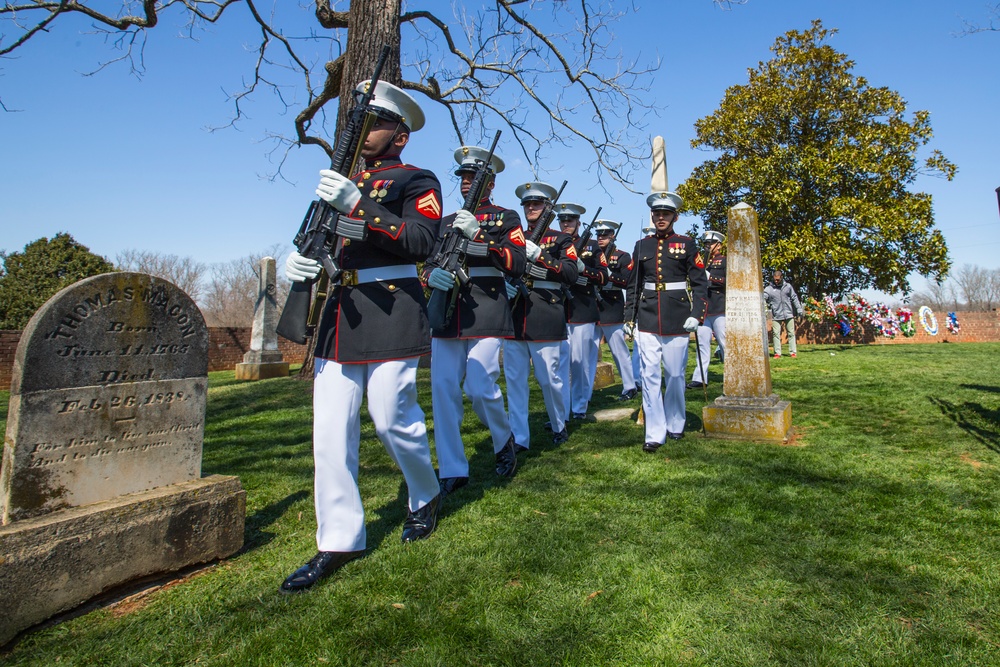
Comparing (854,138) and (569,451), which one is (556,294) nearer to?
(569,451)

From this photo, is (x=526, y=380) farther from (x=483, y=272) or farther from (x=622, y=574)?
(x=622, y=574)

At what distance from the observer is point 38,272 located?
61.4ft

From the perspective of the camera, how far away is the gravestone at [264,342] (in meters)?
15.1

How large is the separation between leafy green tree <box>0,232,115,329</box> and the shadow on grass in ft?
62.1

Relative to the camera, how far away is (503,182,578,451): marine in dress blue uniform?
249 inches

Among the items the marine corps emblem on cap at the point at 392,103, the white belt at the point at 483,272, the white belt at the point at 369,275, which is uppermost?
the marine corps emblem on cap at the point at 392,103

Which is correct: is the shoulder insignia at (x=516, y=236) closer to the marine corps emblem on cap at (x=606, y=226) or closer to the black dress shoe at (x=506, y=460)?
the black dress shoe at (x=506, y=460)

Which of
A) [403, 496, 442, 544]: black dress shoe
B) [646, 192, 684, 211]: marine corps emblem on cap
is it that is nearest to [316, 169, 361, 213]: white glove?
[403, 496, 442, 544]: black dress shoe

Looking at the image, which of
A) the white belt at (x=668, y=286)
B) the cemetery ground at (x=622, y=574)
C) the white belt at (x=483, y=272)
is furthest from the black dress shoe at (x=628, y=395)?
the white belt at (x=483, y=272)

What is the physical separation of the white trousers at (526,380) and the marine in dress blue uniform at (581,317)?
1.39 m

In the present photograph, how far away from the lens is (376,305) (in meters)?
3.61

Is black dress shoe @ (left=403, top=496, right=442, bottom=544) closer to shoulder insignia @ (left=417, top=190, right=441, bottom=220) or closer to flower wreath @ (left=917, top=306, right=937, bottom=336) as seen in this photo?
shoulder insignia @ (left=417, top=190, right=441, bottom=220)

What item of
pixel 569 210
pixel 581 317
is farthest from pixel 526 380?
pixel 569 210

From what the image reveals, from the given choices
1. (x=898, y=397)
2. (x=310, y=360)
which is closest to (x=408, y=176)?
(x=898, y=397)
